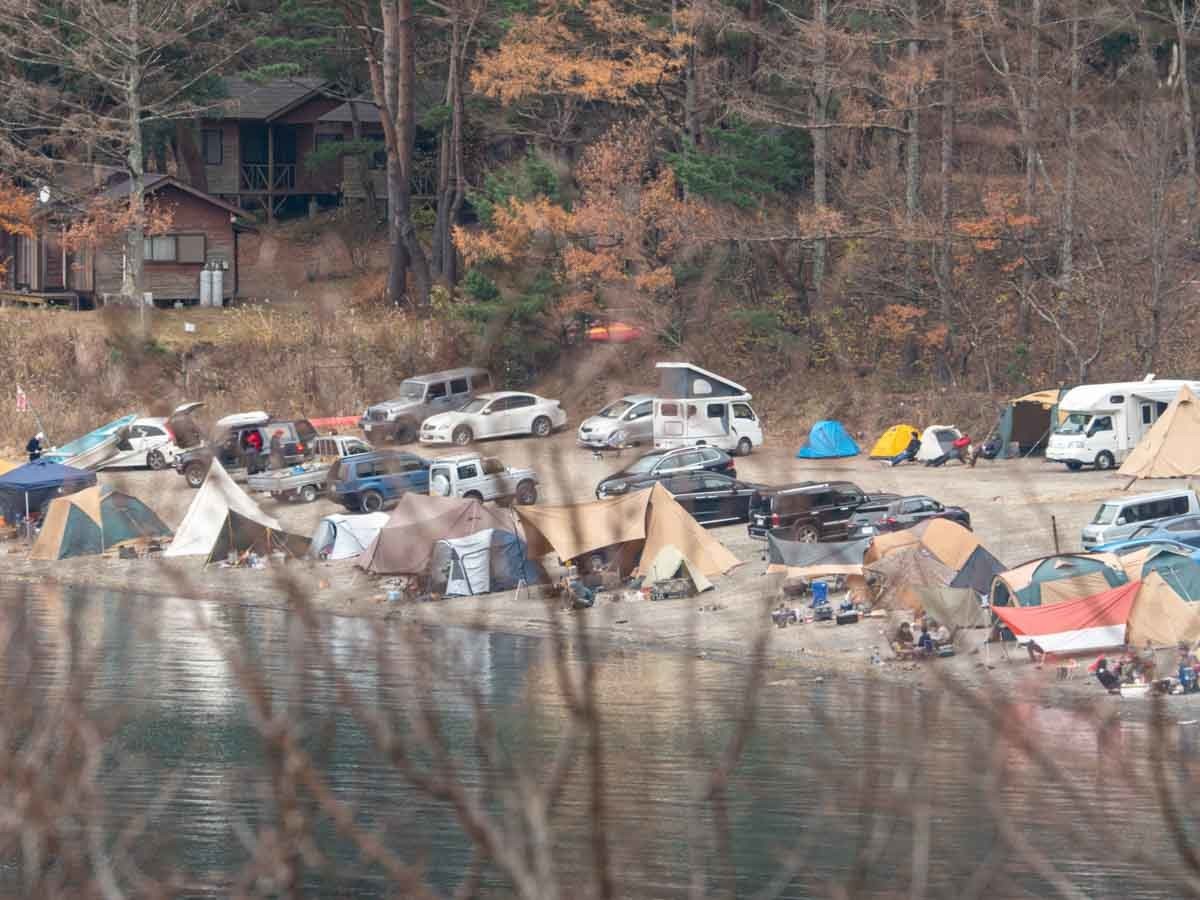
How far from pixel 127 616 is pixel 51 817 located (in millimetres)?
21306

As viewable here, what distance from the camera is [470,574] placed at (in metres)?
29.0

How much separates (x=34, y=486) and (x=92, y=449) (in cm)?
338

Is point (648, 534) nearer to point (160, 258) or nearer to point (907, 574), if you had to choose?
point (907, 574)

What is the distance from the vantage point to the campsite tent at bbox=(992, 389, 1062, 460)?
3781cm

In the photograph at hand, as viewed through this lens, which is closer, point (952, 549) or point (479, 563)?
point (952, 549)

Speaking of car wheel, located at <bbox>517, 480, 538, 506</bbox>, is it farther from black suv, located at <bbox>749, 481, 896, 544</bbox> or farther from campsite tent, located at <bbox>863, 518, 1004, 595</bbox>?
campsite tent, located at <bbox>863, 518, 1004, 595</bbox>

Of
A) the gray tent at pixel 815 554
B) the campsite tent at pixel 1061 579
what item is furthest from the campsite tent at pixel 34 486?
the campsite tent at pixel 1061 579

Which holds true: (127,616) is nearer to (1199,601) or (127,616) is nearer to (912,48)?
(1199,601)

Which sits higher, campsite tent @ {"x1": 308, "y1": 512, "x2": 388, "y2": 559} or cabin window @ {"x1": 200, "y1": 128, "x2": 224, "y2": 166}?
cabin window @ {"x1": 200, "y1": 128, "x2": 224, "y2": 166}

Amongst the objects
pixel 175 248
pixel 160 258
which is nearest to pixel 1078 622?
pixel 175 248

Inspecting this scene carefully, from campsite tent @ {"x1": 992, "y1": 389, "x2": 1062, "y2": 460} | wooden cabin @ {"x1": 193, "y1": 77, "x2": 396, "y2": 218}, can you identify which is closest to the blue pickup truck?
campsite tent @ {"x1": 992, "y1": 389, "x2": 1062, "y2": 460}

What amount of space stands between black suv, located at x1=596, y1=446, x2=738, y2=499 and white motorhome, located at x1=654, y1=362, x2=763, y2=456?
3692mm

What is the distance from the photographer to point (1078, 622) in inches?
910

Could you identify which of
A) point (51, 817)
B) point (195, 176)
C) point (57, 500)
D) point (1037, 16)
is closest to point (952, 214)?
point (1037, 16)
